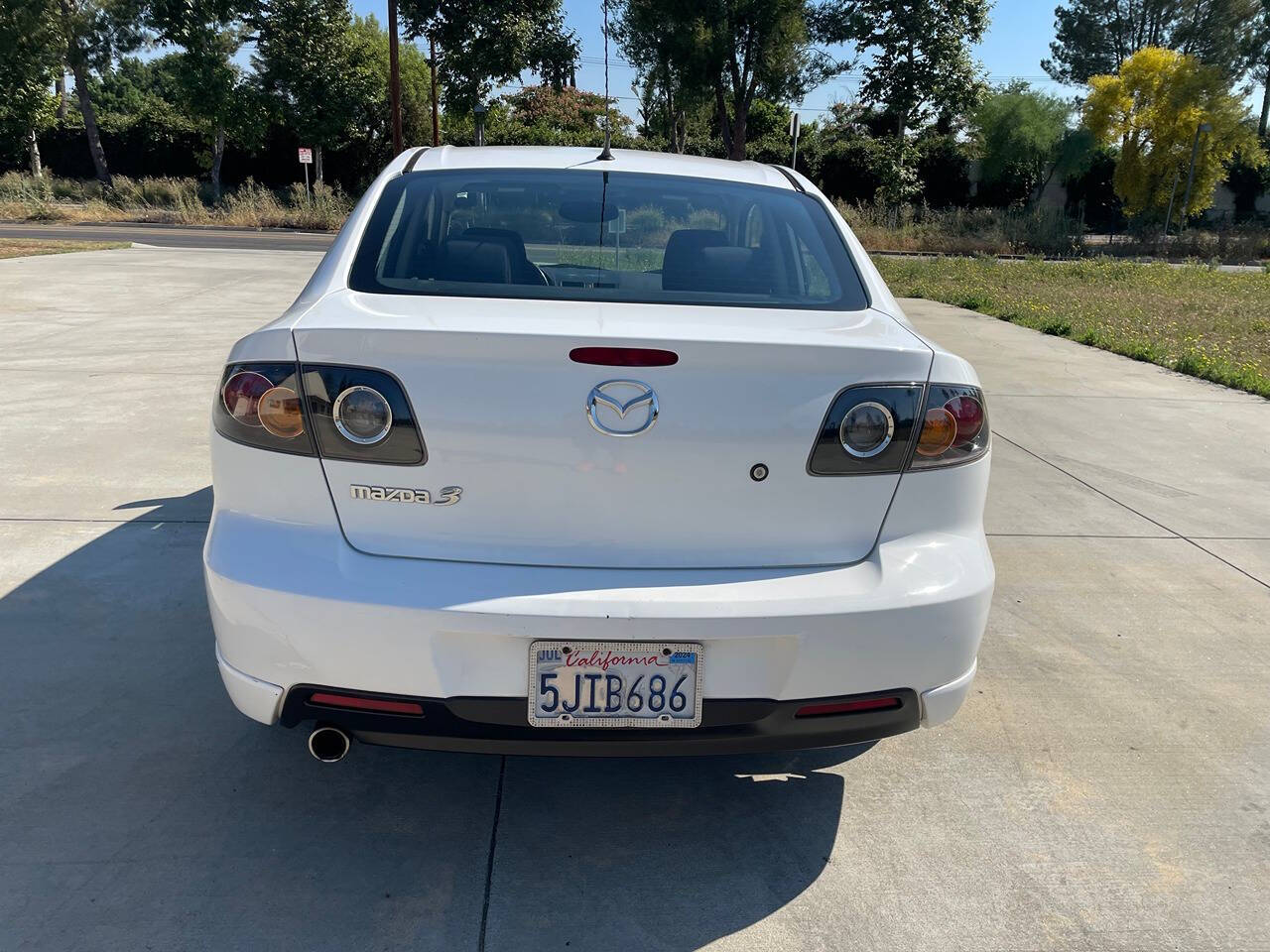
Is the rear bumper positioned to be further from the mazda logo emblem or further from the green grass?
the green grass

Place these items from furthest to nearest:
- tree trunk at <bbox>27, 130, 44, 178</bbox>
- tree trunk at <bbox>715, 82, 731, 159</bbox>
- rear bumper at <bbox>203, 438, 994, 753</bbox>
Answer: tree trunk at <bbox>27, 130, 44, 178</bbox> → tree trunk at <bbox>715, 82, 731, 159</bbox> → rear bumper at <bbox>203, 438, 994, 753</bbox>

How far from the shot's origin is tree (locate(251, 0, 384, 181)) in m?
34.0

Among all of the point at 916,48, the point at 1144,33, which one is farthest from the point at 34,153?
the point at 1144,33

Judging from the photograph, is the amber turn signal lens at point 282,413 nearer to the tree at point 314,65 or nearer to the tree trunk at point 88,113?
the tree at point 314,65

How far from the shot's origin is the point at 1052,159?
39.6 metres

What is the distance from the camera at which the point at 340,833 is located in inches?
101

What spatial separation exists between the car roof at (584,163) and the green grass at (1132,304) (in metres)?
7.00

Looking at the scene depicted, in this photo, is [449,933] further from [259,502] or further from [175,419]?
[175,419]

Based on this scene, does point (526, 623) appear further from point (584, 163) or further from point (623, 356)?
point (584, 163)

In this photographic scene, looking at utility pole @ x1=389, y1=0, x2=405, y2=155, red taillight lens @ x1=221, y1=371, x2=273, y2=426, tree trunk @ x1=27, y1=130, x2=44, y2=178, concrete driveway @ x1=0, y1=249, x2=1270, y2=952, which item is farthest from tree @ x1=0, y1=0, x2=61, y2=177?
red taillight lens @ x1=221, y1=371, x2=273, y2=426

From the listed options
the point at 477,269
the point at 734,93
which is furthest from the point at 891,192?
the point at 477,269

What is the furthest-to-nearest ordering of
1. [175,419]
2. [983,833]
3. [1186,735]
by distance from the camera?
[175,419] < [1186,735] < [983,833]

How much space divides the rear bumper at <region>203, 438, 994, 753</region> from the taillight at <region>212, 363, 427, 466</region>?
0.24 ft

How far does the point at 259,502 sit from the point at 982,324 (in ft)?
38.0
